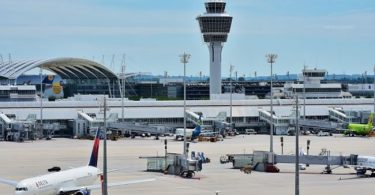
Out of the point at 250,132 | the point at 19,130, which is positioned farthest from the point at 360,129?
the point at 19,130

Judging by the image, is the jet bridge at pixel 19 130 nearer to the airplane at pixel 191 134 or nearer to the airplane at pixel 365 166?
the airplane at pixel 191 134

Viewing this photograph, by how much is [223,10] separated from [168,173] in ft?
363

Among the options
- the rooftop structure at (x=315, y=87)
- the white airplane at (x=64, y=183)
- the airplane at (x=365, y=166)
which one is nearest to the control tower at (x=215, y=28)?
the rooftop structure at (x=315, y=87)

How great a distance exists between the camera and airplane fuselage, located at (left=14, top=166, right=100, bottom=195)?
157 ft

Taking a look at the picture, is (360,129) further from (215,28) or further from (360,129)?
(215,28)

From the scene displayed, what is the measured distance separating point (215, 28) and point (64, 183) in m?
129

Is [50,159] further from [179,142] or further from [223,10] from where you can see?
[223,10]

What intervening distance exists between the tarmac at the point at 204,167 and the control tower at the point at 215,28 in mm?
58609

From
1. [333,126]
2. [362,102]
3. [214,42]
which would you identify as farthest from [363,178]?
[214,42]

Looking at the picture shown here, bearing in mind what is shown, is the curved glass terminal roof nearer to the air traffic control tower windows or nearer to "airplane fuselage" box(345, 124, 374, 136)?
the air traffic control tower windows

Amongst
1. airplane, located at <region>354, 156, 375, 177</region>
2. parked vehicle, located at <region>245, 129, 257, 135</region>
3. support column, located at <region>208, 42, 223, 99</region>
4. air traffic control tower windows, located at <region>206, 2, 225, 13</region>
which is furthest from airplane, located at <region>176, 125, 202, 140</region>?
support column, located at <region>208, 42, 223, 99</region>

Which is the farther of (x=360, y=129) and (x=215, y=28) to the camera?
(x=215, y=28)

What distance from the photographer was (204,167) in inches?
3004

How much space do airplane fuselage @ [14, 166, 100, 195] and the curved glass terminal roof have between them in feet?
400
